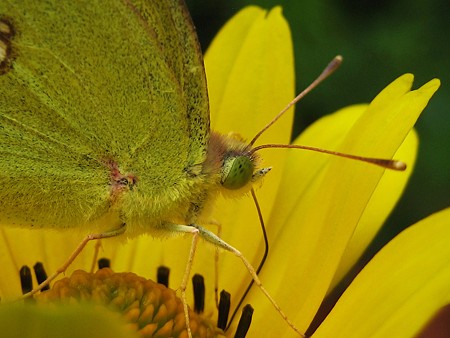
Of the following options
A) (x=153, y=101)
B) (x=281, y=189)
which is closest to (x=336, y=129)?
(x=281, y=189)

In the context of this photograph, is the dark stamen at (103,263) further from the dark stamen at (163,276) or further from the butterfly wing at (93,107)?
the butterfly wing at (93,107)

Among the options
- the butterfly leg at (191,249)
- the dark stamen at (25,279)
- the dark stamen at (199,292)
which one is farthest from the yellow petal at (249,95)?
the dark stamen at (25,279)

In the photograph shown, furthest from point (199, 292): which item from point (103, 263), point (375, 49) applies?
point (375, 49)

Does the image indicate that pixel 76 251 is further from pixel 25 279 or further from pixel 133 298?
pixel 25 279

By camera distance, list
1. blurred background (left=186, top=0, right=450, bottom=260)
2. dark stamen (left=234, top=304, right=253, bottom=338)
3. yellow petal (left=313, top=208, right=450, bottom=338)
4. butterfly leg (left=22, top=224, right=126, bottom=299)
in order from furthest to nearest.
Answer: blurred background (left=186, top=0, right=450, bottom=260) < dark stamen (left=234, top=304, right=253, bottom=338) < butterfly leg (left=22, top=224, right=126, bottom=299) < yellow petal (left=313, top=208, right=450, bottom=338)

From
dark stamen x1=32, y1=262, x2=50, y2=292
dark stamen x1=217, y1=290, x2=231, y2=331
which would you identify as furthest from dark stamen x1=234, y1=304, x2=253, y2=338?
dark stamen x1=32, y1=262, x2=50, y2=292

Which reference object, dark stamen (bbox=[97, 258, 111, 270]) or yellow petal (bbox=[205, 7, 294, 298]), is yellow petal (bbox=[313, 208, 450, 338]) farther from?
dark stamen (bbox=[97, 258, 111, 270])

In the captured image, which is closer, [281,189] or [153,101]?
[153,101]

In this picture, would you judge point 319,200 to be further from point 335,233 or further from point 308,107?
point 308,107
